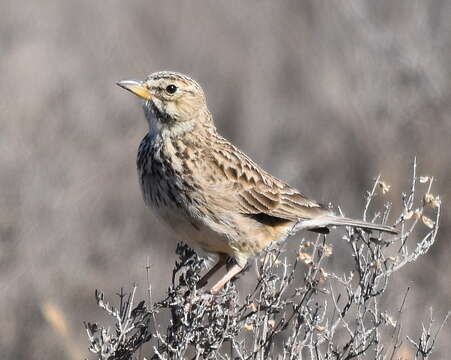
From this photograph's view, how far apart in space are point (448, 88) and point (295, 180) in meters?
1.90

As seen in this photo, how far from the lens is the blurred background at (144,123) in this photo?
8672mm

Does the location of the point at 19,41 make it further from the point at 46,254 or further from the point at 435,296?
the point at 435,296

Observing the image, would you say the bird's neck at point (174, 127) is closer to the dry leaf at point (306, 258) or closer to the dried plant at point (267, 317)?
the dried plant at point (267, 317)

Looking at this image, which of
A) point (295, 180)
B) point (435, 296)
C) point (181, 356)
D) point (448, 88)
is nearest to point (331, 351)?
point (181, 356)

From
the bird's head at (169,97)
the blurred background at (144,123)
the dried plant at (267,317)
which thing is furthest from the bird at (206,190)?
the blurred background at (144,123)

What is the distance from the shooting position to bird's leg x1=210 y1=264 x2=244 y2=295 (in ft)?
Result: 20.6

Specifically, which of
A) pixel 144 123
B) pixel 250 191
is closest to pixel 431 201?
pixel 250 191

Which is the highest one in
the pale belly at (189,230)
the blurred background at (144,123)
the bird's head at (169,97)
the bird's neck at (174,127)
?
the blurred background at (144,123)

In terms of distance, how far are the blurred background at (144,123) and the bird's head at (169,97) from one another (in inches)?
76.2

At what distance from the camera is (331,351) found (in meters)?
5.57

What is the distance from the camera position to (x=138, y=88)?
21.8 feet

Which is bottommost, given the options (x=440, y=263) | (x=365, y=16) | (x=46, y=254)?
(x=440, y=263)

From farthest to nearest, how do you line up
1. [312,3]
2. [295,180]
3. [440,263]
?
1. [312,3]
2. [295,180]
3. [440,263]

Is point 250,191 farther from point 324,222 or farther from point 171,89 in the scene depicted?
point 171,89
